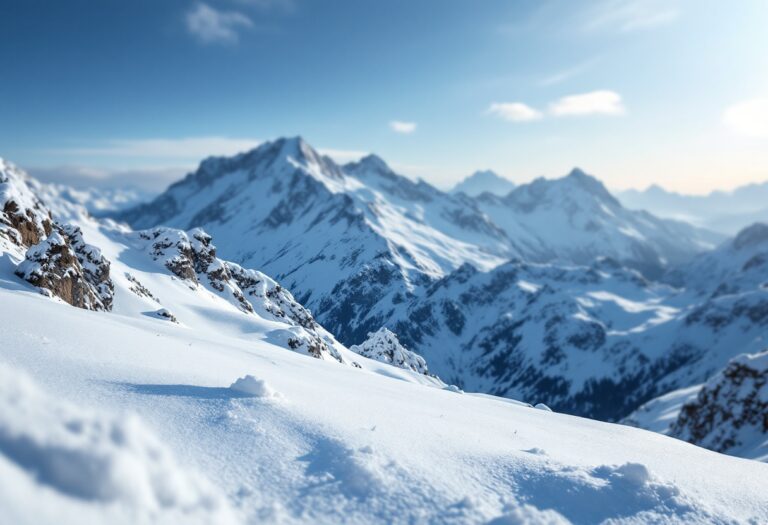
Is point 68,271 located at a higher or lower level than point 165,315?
higher

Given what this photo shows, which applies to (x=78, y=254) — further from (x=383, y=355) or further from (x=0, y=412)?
(x=383, y=355)

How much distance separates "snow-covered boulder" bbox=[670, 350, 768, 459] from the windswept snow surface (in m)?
78.1

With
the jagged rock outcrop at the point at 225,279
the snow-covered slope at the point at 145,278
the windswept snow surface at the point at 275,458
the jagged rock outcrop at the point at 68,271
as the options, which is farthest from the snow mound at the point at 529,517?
the jagged rock outcrop at the point at 225,279

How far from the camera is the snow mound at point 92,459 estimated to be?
17.2 feet

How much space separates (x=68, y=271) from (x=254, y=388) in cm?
3686

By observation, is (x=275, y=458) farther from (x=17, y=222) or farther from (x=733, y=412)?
(x=733, y=412)

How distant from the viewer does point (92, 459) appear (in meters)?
5.39

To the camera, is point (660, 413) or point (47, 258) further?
point (660, 413)

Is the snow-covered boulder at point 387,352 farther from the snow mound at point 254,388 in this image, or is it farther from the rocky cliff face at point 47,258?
the snow mound at point 254,388

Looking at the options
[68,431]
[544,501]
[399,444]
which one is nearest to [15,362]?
[68,431]

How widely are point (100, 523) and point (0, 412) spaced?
2.03 meters

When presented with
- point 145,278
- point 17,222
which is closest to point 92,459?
point 17,222

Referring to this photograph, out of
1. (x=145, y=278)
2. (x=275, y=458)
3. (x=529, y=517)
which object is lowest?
(x=145, y=278)

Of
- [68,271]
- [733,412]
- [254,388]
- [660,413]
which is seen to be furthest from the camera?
[660,413]
